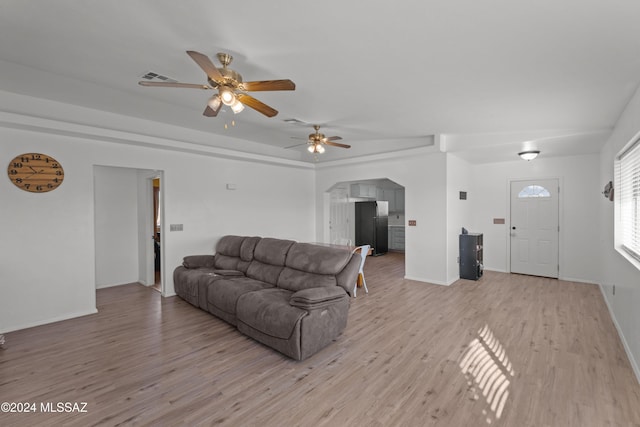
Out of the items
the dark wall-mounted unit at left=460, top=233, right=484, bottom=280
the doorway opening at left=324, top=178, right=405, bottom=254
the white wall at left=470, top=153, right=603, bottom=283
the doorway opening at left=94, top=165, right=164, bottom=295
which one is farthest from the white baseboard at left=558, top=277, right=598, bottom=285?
the doorway opening at left=94, top=165, right=164, bottom=295

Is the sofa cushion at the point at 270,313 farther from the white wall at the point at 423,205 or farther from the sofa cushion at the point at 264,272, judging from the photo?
the white wall at the point at 423,205

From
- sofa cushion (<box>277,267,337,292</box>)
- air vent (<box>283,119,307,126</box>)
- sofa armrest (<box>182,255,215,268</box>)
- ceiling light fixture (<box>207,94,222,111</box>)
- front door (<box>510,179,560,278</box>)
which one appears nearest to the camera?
ceiling light fixture (<box>207,94,222,111</box>)

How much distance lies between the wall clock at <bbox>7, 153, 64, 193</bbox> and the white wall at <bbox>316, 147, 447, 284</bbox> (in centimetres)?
496

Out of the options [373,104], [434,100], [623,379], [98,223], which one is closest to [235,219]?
[98,223]

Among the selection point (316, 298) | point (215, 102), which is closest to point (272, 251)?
point (316, 298)

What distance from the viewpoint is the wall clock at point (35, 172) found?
3.45 meters

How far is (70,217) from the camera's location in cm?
384

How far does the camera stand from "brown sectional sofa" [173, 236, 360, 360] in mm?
2705

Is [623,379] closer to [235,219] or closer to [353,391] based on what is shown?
[353,391]

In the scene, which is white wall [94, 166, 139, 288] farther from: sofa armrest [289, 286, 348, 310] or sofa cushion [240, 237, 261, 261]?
sofa armrest [289, 286, 348, 310]

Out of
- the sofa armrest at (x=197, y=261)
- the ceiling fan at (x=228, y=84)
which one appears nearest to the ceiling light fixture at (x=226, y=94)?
the ceiling fan at (x=228, y=84)

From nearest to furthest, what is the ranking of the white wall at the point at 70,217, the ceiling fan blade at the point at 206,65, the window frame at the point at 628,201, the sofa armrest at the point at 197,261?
the ceiling fan blade at the point at 206,65 → the window frame at the point at 628,201 → the white wall at the point at 70,217 → the sofa armrest at the point at 197,261

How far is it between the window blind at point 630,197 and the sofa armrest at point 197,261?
5.33 m

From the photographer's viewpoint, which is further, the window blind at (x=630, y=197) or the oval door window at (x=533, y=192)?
the oval door window at (x=533, y=192)
